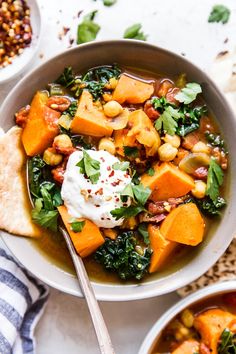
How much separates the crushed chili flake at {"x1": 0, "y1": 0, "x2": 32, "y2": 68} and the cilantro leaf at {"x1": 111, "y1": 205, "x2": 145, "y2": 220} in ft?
4.00

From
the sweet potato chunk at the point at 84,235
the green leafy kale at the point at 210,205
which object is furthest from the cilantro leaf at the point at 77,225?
the green leafy kale at the point at 210,205

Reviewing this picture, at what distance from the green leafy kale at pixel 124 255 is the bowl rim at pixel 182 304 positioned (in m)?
0.30

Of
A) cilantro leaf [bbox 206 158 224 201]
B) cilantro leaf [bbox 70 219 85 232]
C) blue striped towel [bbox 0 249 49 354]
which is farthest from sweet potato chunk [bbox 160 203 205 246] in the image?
blue striped towel [bbox 0 249 49 354]

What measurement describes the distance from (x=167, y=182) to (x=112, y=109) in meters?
0.52

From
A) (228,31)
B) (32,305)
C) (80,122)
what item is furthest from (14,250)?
(228,31)

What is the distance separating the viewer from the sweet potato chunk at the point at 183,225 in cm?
358

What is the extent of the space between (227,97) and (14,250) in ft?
5.30

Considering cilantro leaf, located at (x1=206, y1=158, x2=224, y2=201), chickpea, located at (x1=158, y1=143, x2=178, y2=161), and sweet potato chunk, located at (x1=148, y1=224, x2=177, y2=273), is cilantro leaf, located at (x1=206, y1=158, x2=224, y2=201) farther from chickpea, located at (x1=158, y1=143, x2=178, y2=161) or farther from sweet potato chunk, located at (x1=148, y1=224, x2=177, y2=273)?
sweet potato chunk, located at (x1=148, y1=224, x2=177, y2=273)

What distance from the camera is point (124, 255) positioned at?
3.70 metres

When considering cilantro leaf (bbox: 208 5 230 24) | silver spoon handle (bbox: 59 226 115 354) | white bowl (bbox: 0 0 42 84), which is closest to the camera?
silver spoon handle (bbox: 59 226 115 354)

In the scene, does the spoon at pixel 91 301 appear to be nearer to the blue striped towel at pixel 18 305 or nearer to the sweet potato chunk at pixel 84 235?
the sweet potato chunk at pixel 84 235

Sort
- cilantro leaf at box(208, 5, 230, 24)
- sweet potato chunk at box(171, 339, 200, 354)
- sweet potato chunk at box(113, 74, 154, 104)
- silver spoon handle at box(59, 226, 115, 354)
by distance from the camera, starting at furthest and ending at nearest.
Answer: cilantro leaf at box(208, 5, 230, 24) < sweet potato chunk at box(171, 339, 200, 354) < sweet potato chunk at box(113, 74, 154, 104) < silver spoon handle at box(59, 226, 115, 354)

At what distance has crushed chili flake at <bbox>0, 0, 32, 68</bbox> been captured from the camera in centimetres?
402

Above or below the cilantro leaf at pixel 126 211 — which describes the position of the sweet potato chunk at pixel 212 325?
below
